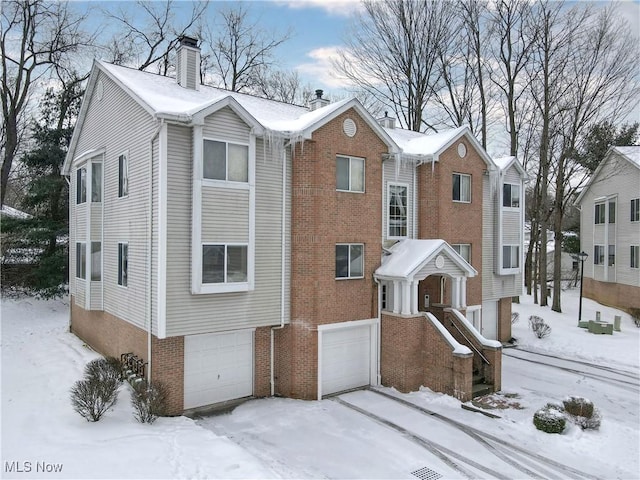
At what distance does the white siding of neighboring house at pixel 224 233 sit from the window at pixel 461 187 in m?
7.21

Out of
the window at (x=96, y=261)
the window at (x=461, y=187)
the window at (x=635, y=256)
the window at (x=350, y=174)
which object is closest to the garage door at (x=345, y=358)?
the window at (x=350, y=174)

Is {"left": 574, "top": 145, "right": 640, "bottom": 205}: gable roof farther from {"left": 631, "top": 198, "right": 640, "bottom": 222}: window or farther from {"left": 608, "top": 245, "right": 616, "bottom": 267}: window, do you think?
{"left": 608, "top": 245, "right": 616, "bottom": 267}: window

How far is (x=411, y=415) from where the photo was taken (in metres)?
11.5

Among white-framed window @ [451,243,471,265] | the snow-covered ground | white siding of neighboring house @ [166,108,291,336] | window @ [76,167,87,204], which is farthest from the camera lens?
white-framed window @ [451,243,471,265]

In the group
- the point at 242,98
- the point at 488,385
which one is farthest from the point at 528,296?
the point at 242,98

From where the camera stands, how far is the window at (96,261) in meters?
14.5

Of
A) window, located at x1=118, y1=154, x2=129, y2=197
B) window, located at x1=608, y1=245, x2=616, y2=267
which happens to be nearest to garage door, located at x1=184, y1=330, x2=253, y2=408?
window, located at x1=118, y1=154, x2=129, y2=197

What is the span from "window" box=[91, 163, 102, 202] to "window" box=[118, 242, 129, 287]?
8.52ft

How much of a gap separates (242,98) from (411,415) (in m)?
11.3

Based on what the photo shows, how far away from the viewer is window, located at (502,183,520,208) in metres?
18.8

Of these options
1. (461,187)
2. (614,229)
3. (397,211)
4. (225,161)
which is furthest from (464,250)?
(614,229)

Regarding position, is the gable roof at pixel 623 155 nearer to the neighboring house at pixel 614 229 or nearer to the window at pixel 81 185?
the neighboring house at pixel 614 229

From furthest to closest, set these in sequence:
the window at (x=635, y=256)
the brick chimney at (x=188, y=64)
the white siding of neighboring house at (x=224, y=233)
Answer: the window at (x=635, y=256), the brick chimney at (x=188, y=64), the white siding of neighboring house at (x=224, y=233)

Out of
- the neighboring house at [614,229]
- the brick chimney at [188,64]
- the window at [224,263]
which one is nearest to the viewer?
the window at [224,263]
